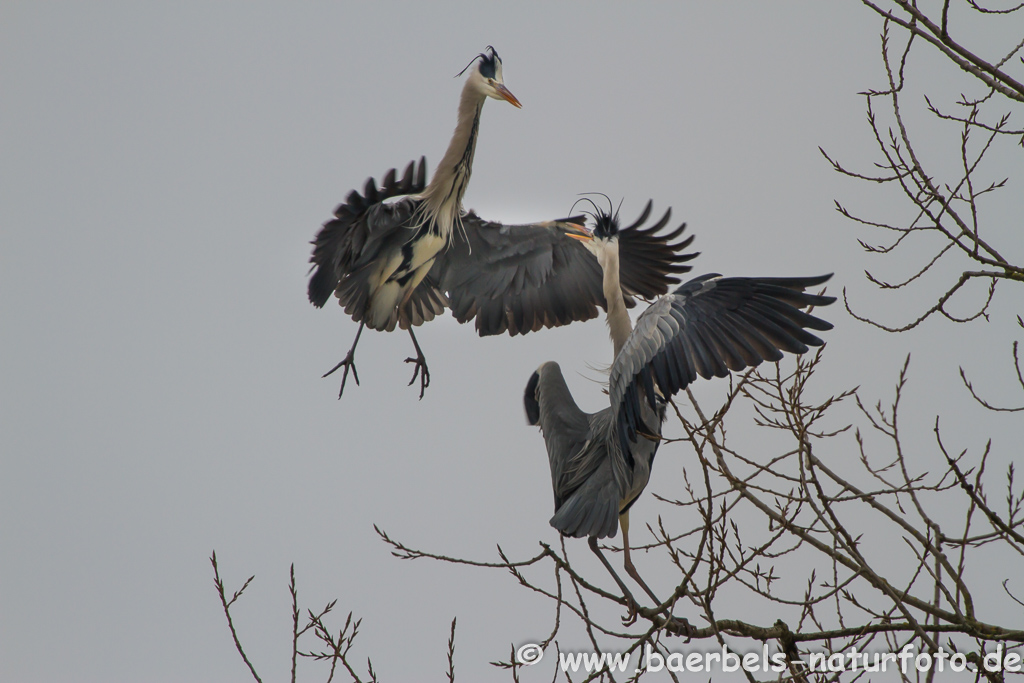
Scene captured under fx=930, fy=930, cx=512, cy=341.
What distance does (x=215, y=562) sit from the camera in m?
3.09

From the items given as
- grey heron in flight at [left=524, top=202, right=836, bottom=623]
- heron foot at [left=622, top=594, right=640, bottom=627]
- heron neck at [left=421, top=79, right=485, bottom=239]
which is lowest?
heron foot at [left=622, top=594, right=640, bottom=627]

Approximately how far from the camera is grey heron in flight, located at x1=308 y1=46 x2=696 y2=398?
5902mm

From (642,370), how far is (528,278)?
2971 mm

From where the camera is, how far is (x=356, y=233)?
574 cm

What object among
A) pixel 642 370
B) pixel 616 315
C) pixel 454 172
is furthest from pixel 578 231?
pixel 642 370

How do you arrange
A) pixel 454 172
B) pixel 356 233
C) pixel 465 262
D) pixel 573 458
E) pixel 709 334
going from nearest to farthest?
1. pixel 709 334
2. pixel 573 458
3. pixel 356 233
4. pixel 454 172
5. pixel 465 262

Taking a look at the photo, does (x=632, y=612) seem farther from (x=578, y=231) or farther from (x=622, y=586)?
(x=578, y=231)

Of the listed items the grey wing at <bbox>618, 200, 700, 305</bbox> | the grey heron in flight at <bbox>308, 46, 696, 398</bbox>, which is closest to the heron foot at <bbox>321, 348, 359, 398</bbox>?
the grey heron in flight at <bbox>308, 46, 696, 398</bbox>

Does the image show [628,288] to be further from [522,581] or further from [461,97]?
[522,581]

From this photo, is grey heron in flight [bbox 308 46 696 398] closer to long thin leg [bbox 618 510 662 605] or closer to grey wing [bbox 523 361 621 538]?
grey wing [bbox 523 361 621 538]

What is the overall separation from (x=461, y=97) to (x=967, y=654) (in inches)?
179

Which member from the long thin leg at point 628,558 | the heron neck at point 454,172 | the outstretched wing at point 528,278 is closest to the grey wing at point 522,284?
the outstretched wing at point 528,278

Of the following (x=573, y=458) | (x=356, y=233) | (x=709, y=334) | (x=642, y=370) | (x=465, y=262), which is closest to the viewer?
(x=709, y=334)

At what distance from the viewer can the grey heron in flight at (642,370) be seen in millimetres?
3668
